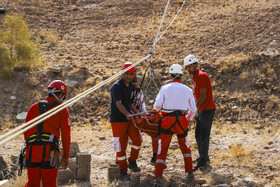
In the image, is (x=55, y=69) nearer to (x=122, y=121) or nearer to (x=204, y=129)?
(x=122, y=121)

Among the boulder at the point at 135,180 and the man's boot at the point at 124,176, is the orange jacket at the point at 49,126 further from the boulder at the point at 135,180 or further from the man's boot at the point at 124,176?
the man's boot at the point at 124,176

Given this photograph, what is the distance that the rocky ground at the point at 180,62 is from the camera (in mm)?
7488

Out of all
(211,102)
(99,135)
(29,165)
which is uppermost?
(211,102)

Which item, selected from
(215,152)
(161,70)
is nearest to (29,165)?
(215,152)

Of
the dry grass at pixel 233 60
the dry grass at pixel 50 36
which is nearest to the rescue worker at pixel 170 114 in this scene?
the dry grass at pixel 233 60

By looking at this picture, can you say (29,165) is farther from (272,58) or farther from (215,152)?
(272,58)

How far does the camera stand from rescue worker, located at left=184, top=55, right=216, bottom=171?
259 inches

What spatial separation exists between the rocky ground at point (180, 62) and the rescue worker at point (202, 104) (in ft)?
1.54

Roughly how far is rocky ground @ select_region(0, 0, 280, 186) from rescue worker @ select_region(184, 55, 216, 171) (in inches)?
18.5

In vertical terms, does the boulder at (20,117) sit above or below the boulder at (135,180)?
above

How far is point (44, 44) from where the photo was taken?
1934 centimetres

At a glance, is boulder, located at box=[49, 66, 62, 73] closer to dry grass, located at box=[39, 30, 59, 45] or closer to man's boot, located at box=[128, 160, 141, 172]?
dry grass, located at box=[39, 30, 59, 45]

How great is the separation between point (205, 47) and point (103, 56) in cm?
491

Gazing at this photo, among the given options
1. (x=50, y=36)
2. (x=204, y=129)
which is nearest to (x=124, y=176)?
(x=204, y=129)
